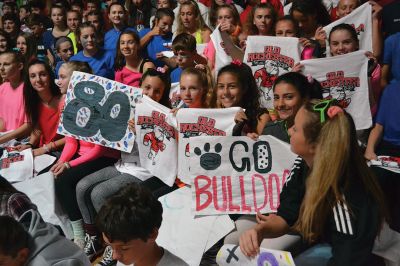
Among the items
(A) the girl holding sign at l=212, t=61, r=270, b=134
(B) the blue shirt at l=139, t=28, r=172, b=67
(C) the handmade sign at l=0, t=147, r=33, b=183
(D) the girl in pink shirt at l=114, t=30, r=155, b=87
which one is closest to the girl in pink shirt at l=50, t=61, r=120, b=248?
(C) the handmade sign at l=0, t=147, r=33, b=183

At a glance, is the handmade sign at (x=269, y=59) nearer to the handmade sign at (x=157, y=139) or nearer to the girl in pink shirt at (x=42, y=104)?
the handmade sign at (x=157, y=139)

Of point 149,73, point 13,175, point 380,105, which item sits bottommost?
point 13,175

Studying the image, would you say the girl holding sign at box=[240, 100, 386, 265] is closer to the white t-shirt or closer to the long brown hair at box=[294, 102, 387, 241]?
the long brown hair at box=[294, 102, 387, 241]

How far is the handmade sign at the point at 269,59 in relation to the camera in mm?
4820

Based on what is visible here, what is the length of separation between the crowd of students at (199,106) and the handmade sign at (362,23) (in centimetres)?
9

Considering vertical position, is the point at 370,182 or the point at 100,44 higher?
the point at 100,44

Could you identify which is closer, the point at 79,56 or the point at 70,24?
the point at 79,56

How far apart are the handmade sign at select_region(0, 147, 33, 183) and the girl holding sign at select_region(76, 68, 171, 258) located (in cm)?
61

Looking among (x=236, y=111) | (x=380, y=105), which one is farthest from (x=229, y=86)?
(x=380, y=105)

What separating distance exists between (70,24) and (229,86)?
440 centimetres

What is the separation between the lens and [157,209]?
8.14 feet

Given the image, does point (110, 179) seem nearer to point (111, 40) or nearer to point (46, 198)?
point (46, 198)

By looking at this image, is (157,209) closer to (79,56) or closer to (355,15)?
(355,15)

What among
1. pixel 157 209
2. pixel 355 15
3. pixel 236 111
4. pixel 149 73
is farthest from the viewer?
pixel 355 15
